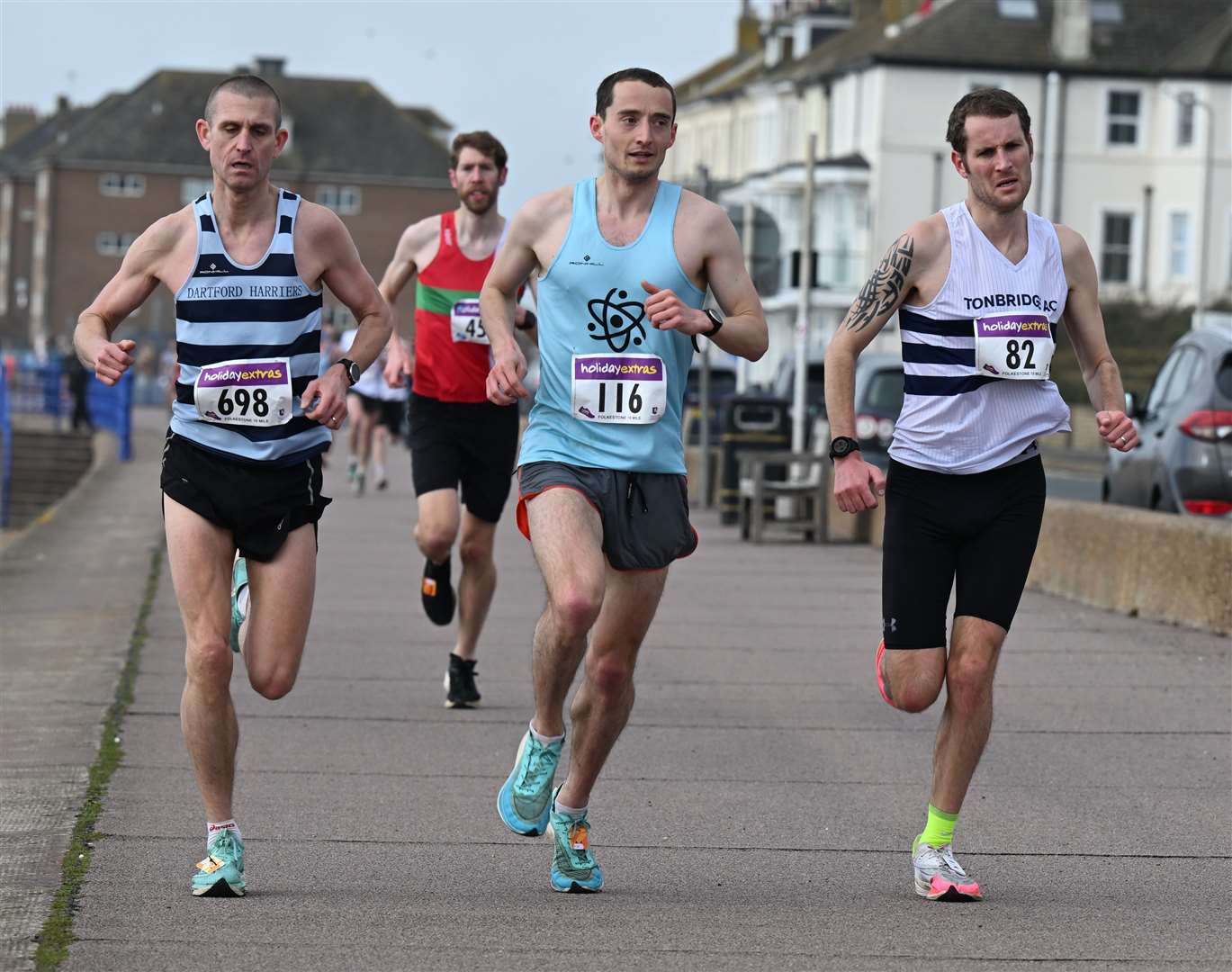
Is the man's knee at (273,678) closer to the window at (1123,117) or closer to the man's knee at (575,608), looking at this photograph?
the man's knee at (575,608)

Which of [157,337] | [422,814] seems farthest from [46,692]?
[157,337]

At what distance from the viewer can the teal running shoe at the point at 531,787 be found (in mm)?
6195

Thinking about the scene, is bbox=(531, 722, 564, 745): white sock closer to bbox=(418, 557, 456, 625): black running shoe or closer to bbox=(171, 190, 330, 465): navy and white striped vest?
bbox=(171, 190, 330, 465): navy and white striped vest

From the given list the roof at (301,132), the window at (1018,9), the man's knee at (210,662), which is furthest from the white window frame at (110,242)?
the man's knee at (210,662)

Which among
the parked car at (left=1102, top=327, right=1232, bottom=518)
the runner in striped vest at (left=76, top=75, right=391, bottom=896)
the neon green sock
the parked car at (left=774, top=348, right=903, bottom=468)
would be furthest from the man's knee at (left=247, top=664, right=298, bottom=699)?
the parked car at (left=774, top=348, right=903, bottom=468)

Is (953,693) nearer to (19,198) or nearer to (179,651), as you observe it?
(179,651)

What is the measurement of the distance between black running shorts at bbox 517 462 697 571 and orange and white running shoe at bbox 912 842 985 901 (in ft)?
3.33

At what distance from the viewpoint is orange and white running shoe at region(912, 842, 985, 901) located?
5898mm

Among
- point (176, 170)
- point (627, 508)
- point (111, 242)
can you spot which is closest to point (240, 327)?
point (627, 508)

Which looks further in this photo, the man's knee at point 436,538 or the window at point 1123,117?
the window at point 1123,117

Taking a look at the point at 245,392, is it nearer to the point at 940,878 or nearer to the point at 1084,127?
the point at 940,878

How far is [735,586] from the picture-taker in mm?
15383

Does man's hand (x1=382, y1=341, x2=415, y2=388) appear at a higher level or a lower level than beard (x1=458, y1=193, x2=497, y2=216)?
lower

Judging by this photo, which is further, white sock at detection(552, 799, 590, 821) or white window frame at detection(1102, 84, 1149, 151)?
white window frame at detection(1102, 84, 1149, 151)
